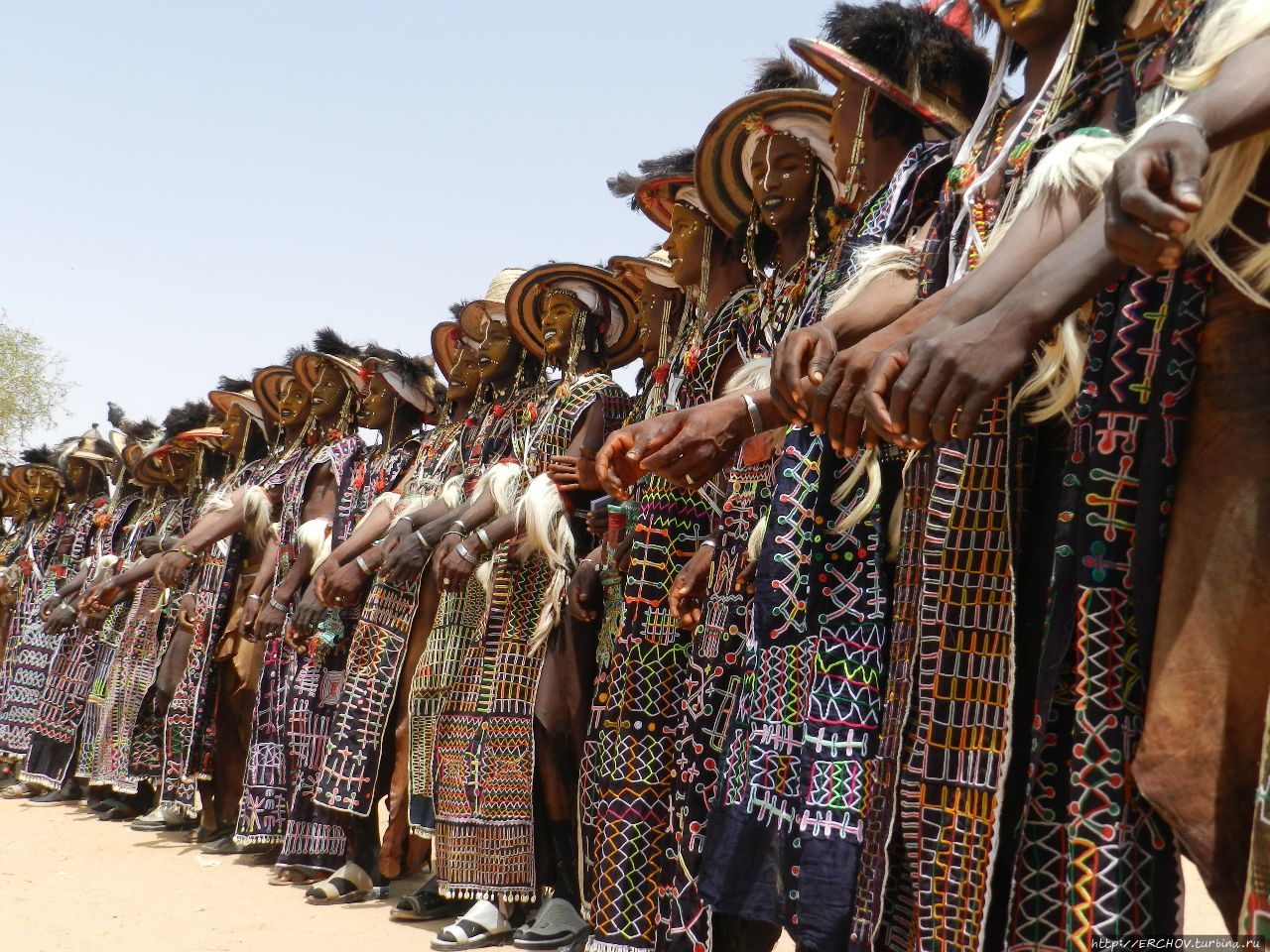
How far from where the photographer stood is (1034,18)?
8.52 feet

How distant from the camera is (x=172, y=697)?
338 inches

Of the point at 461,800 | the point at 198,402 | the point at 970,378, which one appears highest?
the point at 198,402

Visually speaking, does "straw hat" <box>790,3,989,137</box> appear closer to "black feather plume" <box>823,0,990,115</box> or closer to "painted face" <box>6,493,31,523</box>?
"black feather plume" <box>823,0,990,115</box>

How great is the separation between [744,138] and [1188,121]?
309 centimetres

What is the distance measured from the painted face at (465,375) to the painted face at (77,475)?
7.52 metres

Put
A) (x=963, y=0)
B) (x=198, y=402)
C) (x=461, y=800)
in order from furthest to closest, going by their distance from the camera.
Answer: (x=198, y=402) → (x=461, y=800) → (x=963, y=0)

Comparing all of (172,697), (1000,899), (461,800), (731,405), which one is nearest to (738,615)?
(731,405)

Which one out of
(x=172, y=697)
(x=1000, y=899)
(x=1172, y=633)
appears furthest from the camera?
(x=172, y=697)

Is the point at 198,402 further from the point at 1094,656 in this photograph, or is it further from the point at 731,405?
the point at 1094,656

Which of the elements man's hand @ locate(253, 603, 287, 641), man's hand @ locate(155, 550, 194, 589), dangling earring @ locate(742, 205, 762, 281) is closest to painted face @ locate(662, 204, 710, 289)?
dangling earring @ locate(742, 205, 762, 281)

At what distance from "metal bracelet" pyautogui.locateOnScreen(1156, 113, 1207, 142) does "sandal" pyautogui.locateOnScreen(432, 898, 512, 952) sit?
15.1 feet

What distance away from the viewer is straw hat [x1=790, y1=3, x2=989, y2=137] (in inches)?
133

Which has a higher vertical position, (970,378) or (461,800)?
(970,378)

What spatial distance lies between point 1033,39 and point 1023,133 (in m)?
0.25
